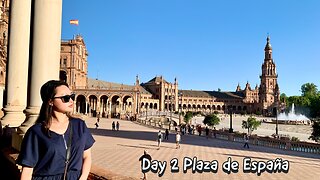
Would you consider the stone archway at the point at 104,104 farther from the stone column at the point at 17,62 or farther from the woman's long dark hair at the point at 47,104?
the woman's long dark hair at the point at 47,104

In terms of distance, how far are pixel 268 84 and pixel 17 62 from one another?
6342 inches

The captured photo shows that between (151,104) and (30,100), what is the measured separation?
5739 inches

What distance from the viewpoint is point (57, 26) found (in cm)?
705

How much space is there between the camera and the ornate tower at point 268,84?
16025 centimetres

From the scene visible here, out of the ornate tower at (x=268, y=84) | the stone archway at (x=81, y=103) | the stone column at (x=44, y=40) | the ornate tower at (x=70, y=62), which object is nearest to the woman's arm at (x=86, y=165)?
the stone column at (x=44, y=40)

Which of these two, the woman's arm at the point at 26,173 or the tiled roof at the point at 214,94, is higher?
the tiled roof at the point at 214,94

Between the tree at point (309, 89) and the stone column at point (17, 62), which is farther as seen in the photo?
the tree at point (309, 89)

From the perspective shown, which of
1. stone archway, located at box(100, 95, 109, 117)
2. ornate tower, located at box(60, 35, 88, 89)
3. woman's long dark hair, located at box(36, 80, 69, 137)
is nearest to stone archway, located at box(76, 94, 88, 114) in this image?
ornate tower, located at box(60, 35, 88, 89)

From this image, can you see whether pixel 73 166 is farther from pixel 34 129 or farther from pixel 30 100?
pixel 30 100

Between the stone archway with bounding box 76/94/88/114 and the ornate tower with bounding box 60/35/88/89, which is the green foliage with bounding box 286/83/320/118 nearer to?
the stone archway with bounding box 76/94/88/114

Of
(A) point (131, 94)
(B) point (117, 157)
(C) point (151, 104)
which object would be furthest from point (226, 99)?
(B) point (117, 157)

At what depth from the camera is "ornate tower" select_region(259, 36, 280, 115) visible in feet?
526

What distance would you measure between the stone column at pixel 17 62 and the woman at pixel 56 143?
8374 millimetres

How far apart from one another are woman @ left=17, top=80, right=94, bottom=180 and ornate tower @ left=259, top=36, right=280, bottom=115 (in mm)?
163728
